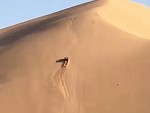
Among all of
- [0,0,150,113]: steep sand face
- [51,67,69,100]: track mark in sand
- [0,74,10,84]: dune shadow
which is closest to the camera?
[0,0,150,113]: steep sand face

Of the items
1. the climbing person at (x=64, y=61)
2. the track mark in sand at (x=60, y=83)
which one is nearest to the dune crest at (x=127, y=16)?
the climbing person at (x=64, y=61)

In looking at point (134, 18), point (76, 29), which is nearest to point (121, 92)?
point (76, 29)

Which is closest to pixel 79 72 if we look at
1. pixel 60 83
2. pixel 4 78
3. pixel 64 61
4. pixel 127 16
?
pixel 60 83

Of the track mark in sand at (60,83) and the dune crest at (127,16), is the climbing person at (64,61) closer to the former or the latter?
the track mark in sand at (60,83)

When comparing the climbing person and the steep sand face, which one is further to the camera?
the climbing person

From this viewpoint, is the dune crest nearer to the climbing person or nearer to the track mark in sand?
the climbing person

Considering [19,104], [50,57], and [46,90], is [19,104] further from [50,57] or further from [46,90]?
[50,57]

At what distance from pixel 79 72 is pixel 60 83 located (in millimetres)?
603

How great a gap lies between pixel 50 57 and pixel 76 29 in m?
1.89

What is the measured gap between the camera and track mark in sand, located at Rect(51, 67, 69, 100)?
32.1ft

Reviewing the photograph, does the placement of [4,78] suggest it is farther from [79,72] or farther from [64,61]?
[79,72]

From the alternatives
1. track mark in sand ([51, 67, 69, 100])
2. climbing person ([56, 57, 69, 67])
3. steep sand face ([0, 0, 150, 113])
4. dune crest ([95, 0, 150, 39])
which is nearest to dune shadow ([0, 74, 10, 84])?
steep sand face ([0, 0, 150, 113])

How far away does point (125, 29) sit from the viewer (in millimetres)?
13133

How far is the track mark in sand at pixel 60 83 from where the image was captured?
9781mm
